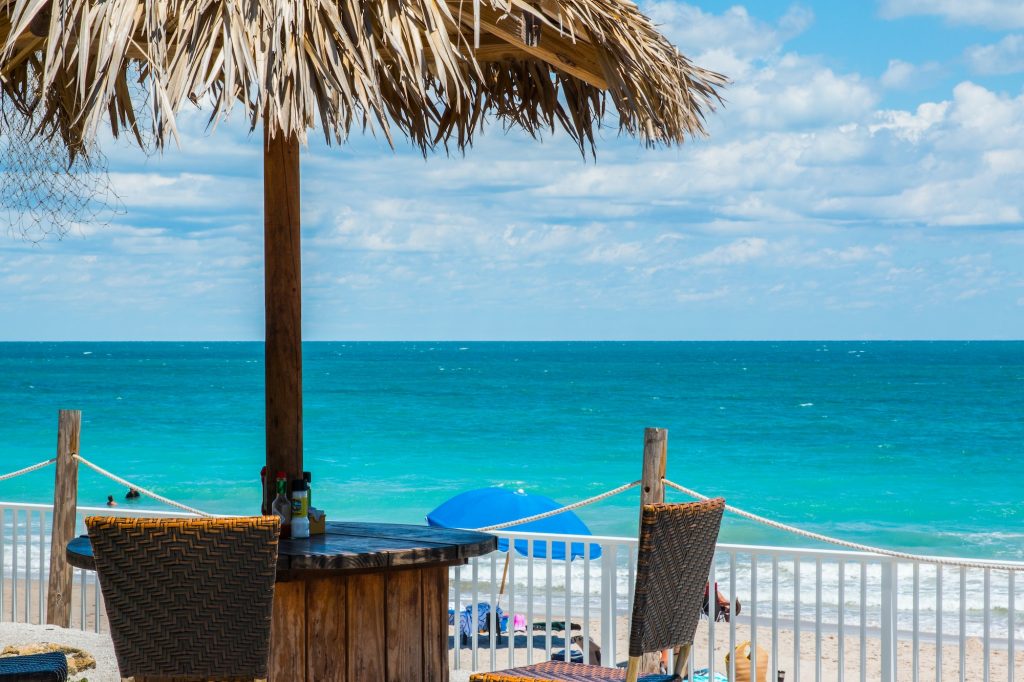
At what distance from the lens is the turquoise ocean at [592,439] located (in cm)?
2012

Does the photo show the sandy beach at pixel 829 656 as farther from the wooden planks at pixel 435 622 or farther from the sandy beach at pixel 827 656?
the wooden planks at pixel 435 622

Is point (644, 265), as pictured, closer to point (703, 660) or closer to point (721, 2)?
point (721, 2)

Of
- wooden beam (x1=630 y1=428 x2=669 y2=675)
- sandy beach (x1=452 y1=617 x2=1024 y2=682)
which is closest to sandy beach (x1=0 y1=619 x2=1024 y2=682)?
sandy beach (x1=452 y1=617 x2=1024 y2=682)

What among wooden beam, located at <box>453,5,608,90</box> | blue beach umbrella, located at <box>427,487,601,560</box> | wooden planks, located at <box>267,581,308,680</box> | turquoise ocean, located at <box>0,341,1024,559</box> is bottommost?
turquoise ocean, located at <box>0,341,1024,559</box>

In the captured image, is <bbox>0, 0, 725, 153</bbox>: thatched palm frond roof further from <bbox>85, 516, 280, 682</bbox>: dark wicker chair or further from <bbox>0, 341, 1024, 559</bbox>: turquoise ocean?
<bbox>0, 341, 1024, 559</bbox>: turquoise ocean

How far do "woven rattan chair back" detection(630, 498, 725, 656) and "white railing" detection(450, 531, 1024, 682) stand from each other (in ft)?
3.86

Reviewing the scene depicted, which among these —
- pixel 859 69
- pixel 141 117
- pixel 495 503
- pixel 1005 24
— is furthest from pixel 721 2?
pixel 141 117

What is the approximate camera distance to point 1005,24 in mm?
Answer: 47500

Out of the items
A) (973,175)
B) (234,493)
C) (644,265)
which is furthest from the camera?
(644,265)

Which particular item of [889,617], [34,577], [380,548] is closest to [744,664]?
[889,617]

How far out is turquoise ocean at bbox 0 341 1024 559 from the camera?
20125 millimetres

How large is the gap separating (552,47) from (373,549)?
1649 mm

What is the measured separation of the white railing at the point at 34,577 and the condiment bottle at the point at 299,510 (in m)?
0.99

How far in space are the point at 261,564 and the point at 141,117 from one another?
205cm
